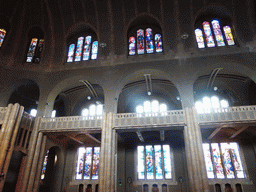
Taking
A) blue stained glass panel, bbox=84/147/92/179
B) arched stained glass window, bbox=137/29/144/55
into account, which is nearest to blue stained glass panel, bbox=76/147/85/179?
blue stained glass panel, bbox=84/147/92/179

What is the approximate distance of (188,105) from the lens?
52.3ft

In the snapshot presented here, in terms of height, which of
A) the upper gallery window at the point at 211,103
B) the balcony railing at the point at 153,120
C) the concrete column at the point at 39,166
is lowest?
the concrete column at the point at 39,166

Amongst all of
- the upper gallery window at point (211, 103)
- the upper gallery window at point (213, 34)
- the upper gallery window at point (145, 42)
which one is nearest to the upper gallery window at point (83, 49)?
the upper gallery window at point (145, 42)

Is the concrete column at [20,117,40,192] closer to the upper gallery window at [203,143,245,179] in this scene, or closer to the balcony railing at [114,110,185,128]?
the balcony railing at [114,110,185,128]

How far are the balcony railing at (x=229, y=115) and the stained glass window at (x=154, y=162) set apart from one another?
6.93 metres

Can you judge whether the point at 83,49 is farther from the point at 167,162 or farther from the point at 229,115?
the point at 229,115

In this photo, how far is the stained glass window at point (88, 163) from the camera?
68.8 ft

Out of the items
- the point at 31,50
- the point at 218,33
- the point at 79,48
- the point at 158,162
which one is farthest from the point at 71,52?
the point at 218,33

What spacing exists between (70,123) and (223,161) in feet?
48.8

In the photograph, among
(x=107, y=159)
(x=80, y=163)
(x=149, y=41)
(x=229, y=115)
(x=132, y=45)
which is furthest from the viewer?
(x=80, y=163)

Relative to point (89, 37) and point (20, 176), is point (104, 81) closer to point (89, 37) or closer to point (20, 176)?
point (89, 37)

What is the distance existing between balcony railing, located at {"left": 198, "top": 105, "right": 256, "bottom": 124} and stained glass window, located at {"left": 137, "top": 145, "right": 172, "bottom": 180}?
22.7ft

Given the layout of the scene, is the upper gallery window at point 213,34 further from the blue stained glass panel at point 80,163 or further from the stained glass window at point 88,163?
the blue stained glass panel at point 80,163

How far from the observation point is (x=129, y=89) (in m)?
22.1
